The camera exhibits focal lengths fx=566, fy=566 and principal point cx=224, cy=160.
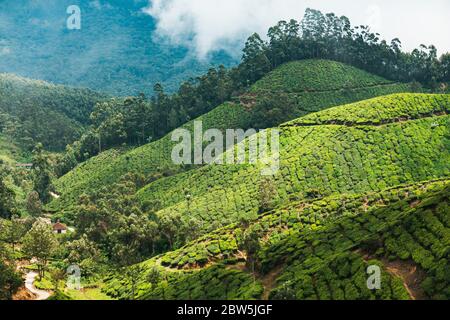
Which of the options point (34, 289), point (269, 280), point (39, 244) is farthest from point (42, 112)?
point (269, 280)

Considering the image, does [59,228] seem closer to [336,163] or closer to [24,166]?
[336,163]

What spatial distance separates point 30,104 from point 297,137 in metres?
98.8

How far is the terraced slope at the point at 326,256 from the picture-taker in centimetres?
3556

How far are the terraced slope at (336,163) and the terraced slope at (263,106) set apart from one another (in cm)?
1366

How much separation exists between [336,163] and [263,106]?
3635 cm

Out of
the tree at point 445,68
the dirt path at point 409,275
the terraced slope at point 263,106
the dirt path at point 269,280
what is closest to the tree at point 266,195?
the dirt path at point 269,280

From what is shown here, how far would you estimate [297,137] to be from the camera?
84.5 meters

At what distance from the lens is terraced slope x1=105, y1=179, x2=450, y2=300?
35.6m

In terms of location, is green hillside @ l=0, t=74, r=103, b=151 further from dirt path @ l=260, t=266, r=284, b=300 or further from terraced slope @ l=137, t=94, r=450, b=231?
dirt path @ l=260, t=266, r=284, b=300

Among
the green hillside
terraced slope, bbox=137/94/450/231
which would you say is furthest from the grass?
the green hillside

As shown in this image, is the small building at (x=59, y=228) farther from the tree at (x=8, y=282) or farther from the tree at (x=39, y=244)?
the tree at (x=8, y=282)

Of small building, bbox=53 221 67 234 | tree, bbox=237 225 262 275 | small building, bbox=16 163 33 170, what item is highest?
small building, bbox=16 163 33 170

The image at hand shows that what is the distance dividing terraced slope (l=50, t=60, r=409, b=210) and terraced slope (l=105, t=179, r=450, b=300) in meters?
42.0

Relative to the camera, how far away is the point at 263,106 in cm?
10775
